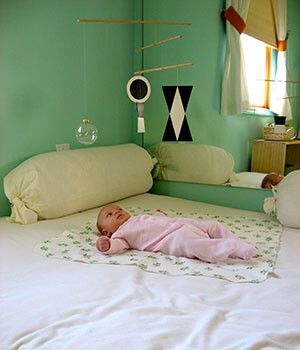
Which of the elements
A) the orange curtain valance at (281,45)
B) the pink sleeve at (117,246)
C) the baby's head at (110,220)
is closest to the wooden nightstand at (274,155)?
the orange curtain valance at (281,45)

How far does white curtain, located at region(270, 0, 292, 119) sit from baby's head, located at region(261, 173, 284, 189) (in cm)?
36

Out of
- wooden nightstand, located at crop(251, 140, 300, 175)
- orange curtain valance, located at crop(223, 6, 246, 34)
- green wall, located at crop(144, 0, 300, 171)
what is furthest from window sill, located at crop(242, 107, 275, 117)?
orange curtain valance, located at crop(223, 6, 246, 34)

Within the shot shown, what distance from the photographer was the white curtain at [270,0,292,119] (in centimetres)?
240

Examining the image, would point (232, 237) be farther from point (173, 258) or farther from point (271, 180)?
point (271, 180)

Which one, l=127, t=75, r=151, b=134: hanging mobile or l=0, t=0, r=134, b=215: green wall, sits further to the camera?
l=127, t=75, r=151, b=134: hanging mobile

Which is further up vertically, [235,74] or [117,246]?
[235,74]

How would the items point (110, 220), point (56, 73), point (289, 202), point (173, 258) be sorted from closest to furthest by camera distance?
point (173, 258)
point (110, 220)
point (289, 202)
point (56, 73)

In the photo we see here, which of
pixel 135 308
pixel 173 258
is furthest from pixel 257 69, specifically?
pixel 135 308

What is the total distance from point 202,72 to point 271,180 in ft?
2.72

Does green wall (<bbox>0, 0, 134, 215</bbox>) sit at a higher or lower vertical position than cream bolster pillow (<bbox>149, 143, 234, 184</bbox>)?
higher

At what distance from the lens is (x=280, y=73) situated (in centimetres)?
245

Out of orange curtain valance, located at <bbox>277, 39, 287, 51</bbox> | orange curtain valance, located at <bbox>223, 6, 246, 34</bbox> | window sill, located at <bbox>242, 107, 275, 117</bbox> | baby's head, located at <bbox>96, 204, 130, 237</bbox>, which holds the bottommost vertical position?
baby's head, located at <bbox>96, 204, 130, 237</bbox>

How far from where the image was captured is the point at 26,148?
2111 millimetres

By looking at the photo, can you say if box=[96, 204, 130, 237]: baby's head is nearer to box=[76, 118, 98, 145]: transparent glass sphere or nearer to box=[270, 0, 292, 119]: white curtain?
box=[76, 118, 98, 145]: transparent glass sphere
